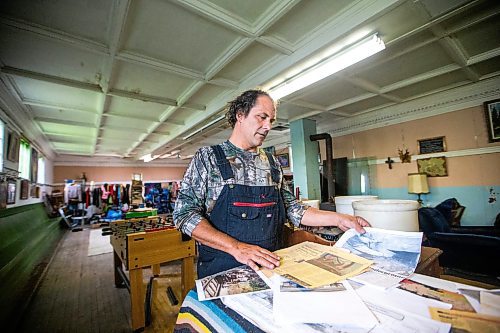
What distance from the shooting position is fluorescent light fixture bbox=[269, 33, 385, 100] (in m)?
2.55

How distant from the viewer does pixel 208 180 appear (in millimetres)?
1190

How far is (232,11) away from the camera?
2.27m

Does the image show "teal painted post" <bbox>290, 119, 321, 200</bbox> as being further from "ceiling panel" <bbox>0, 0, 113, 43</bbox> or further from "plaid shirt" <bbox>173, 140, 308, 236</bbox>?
"ceiling panel" <bbox>0, 0, 113, 43</bbox>

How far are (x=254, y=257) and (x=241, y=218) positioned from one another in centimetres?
30

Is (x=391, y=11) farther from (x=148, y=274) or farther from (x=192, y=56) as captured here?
(x=148, y=274)

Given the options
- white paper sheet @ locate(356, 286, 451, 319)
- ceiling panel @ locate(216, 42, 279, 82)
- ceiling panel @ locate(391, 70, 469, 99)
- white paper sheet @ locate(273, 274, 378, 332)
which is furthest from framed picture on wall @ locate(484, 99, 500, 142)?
white paper sheet @ locate(273, 274, 378, 332)

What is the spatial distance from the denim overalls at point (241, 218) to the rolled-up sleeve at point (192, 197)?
0.28ft

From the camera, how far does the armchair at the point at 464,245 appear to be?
2902 millimetres

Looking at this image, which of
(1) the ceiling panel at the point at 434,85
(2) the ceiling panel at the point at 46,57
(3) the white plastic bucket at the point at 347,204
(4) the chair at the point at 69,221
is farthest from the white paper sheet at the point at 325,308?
(4) the chair at the point at 69,221

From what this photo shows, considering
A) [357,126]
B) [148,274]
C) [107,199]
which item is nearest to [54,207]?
[107,199]

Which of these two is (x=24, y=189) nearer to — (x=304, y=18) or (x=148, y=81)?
(x=148, y=81)

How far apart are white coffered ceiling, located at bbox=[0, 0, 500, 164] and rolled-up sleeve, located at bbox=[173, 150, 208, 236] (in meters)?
1.82

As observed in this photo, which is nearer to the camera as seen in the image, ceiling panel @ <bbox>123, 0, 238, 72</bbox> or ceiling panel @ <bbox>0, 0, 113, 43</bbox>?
ceiling panel @ <bbox>0, 0, 113, 43</bbox>

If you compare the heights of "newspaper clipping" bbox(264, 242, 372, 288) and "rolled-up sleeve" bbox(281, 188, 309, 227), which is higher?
"rolled-up sleeve" bbox(281, 188, 309, 227)
